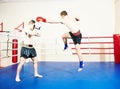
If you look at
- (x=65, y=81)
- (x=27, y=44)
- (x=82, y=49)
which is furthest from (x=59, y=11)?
(x=65, y=81)

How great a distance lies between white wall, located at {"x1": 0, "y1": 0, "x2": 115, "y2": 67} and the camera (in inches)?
251

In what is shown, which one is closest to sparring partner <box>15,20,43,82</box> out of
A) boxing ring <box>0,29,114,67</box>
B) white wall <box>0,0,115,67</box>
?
boxing ring <box>0,29,114,67</box>

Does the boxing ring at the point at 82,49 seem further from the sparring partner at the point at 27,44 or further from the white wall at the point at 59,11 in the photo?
the sparring partner at the point at 27,44

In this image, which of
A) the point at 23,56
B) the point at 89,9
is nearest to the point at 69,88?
the point at 23,56

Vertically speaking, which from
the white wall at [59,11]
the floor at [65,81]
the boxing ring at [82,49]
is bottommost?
the floor at [65,81]

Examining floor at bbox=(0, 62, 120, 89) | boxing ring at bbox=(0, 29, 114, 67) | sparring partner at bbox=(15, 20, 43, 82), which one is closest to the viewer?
floor at bbox=(0, 62, 120, 89)

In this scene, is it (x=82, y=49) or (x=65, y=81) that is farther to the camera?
(x=82, y=49)

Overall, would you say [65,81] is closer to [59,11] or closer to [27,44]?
[27,44]

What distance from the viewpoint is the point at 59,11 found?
662 centimetres

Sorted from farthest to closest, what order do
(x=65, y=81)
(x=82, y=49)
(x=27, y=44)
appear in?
(x=82, y=49)
(x=27, y=44)
(x=65, y=81)

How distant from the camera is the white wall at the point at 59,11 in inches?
251

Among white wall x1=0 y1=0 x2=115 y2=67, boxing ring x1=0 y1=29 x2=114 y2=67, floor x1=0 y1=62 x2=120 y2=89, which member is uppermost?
white wall x1=0 y1=0 x2=115 y2=67

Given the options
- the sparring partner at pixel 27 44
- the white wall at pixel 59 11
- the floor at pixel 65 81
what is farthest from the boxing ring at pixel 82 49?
the sparring partner at pixel 27 44

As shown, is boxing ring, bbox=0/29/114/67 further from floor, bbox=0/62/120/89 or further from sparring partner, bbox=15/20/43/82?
sparring partner, bbox=15/20/43/82
